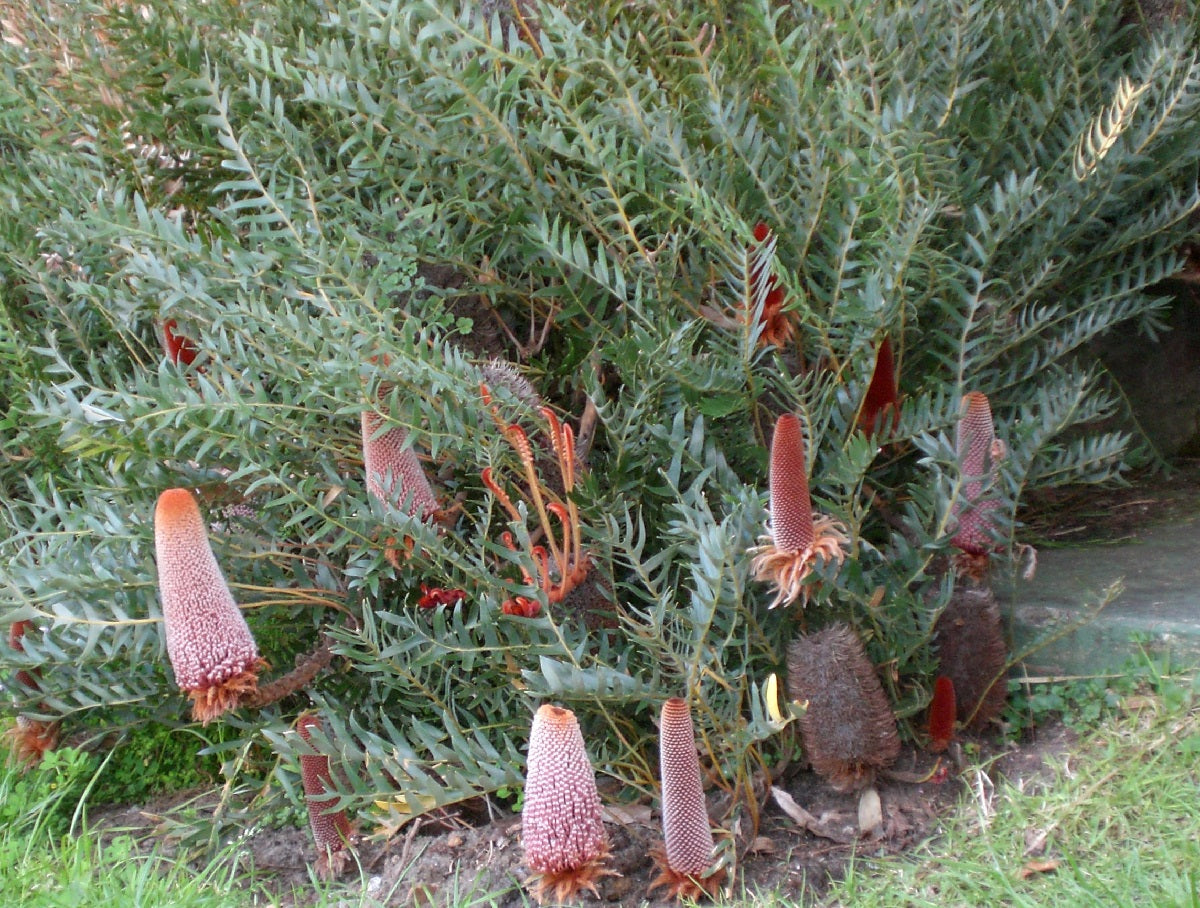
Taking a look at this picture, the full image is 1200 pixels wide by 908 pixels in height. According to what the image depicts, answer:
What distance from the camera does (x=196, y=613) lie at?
6.05 feet

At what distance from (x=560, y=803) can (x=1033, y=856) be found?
0.82 metres

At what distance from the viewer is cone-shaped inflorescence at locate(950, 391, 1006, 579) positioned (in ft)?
6.92

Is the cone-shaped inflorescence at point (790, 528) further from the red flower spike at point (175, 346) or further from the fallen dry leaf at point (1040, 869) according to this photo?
the red flower spike at point (175, 346)

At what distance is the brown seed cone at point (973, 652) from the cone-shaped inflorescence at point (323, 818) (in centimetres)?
122

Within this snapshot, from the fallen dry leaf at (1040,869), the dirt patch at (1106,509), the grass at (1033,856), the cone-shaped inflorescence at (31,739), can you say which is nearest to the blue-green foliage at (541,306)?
the cone-shaped inflorescence at (31,739)

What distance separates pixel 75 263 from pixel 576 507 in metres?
1.57

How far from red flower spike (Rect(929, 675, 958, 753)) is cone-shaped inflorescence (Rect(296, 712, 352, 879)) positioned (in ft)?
Result: 3.79

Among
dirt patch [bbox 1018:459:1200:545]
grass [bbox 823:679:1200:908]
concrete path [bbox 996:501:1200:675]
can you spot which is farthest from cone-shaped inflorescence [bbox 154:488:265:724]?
dirt patch [bbox 1018:459:1200:545]

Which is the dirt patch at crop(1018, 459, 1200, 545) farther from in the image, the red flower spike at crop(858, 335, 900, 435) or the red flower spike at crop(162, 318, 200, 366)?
the red flower spike at crop(162, 318, 200, 366)

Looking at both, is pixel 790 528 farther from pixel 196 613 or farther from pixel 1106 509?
pixel 1106 509

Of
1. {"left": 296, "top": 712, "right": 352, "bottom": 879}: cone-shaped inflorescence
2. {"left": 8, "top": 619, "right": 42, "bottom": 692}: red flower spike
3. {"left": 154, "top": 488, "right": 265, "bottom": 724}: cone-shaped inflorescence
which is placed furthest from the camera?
{"left": 8, "top": 619, "right": 42, "bottom": 692}: red flower spike

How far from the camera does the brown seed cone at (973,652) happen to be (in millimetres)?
2143

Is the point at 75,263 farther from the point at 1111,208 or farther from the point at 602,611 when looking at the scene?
the point at 1111,208

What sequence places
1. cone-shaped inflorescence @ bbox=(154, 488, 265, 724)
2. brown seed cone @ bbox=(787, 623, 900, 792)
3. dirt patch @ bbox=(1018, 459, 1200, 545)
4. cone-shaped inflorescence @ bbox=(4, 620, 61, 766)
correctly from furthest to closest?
dirt patch @ bbox=(1018, 459, 1200, 545) → cone-shaped inflorescence @ bbox=(4, 620, 61, 766) → brown seed cone @ bbox=(787, 623, 900, 792) → cone-shaped inflorescence @ bbox=(154, 488, 265, 724)
